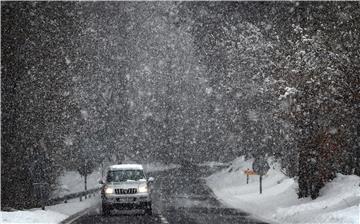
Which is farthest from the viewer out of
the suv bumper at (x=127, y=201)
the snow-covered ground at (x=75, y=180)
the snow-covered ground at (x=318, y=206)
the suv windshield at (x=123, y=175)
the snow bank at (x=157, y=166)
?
the snow bank at (x=157, y=166)

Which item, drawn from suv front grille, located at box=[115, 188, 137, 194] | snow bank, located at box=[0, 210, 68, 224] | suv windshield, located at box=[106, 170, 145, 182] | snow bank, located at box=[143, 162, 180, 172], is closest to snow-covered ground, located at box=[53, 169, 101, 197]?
snow bank, located at box=[143, 162, 180, 172]

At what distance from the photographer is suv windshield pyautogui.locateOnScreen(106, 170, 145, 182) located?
84.9ft

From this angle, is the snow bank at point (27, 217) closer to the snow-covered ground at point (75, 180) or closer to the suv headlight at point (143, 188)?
the suv headlight at point (143, 188)

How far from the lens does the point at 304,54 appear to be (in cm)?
2470

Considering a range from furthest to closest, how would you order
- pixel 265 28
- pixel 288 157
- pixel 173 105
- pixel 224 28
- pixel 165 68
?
pixel 165 68
pixel 173 105
pixel 224 28
pixel 265 28
pixel 288 157

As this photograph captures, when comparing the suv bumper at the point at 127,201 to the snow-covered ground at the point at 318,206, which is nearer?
the snow-covered ground at the point at 318,206

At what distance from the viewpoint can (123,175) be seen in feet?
85.4

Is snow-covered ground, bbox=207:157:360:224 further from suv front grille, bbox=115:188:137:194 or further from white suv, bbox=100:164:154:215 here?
suv front grille, bbox=115:188:137:194

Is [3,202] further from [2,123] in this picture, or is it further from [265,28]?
[265,28]

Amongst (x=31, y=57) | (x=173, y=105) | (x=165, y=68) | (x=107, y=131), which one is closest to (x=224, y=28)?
(x=31, y=57)

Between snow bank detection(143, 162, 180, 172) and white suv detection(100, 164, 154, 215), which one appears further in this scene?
snow bank detection(143, 162, 180, 172)

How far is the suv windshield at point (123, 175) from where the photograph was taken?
25.9 meters

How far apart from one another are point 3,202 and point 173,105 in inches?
3205

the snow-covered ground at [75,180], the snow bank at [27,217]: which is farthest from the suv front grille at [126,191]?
the snow-covered ground at [75,180]
